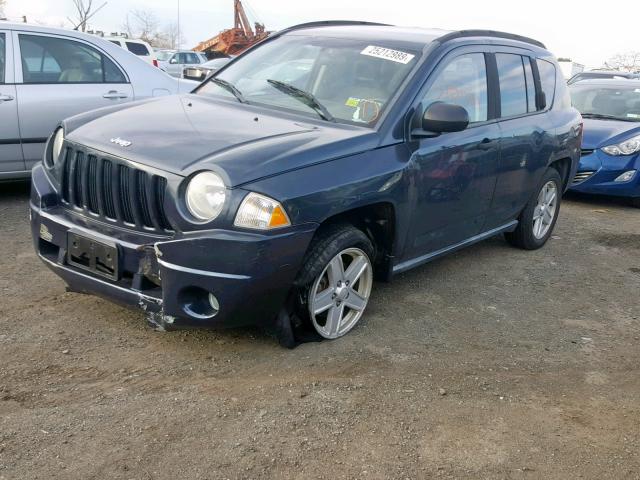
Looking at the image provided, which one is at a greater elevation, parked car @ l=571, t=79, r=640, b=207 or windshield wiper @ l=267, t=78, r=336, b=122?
windshield wiper @ l=267, t=78, r=336, b=122

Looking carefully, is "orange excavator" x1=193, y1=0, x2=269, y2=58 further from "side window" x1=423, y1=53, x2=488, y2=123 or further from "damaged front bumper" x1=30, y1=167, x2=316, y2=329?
"damaged front bumper" x1=30, y1=167, x2=316, y2=329

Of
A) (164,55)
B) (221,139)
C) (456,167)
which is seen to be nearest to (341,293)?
(221,139)

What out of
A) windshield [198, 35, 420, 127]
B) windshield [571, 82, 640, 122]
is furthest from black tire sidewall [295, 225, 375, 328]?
windshield [571, 82, 640, 122]

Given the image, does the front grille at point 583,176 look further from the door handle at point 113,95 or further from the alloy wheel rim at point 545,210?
the door handle at point 113,95

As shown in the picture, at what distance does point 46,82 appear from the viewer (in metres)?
6.20

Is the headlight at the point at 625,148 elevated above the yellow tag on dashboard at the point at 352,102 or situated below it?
below

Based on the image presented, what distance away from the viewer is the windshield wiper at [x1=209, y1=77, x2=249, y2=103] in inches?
174

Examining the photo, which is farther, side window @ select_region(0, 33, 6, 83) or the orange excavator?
the orange excavator

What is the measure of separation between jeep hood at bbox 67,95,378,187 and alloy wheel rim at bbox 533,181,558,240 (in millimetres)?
2680

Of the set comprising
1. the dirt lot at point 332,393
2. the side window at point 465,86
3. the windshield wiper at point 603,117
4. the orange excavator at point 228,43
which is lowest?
the orange excavator at point 228,43

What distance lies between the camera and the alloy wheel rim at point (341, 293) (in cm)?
367

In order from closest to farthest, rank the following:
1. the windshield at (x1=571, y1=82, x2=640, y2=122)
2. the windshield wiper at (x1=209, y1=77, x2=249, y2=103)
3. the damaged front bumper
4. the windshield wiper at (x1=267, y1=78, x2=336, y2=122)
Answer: the damaged front bumper
the windshield wiper at (x1=267, y1=78, x2=336, y2=122)
the windshield wiper at (x1=209, y1=77, x2=249, y2=103)
the windshield at (x1=571, y1=82, x2=640, y2=122)

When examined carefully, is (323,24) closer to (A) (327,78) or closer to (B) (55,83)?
(A) (327,78)

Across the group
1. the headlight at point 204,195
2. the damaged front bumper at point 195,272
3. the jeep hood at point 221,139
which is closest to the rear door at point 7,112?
the jeep hood at point 221,139
